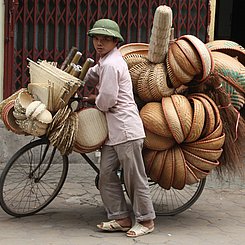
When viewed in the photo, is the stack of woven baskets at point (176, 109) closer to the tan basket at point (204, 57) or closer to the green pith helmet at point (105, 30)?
the tan basket at point (204, 57)

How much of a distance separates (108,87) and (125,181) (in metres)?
0.80

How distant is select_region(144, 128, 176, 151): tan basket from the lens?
511cm

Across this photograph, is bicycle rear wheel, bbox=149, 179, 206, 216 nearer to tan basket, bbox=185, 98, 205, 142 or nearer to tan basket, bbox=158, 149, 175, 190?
tan basket, bbox=158, 149, 175, 190

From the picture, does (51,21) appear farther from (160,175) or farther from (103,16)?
(160,175)

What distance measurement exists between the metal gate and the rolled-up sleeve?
2820 mm

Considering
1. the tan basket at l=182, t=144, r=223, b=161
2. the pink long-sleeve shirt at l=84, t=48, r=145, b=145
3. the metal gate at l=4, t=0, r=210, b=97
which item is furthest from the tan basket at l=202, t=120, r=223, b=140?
the metal gate at l=4, t=0, r=210, b=97

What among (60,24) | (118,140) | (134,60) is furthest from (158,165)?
(60,24)

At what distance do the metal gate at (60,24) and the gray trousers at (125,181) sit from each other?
8.96 ft

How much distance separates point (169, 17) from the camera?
16.4 ft

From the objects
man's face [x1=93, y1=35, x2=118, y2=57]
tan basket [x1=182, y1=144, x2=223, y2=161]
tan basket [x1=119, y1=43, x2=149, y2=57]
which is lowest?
tan basket [x1=182, y1=144, x2=223, y2=161]

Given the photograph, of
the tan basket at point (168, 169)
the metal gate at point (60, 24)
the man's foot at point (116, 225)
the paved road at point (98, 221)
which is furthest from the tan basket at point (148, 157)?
the metal gate at point (60, 24)

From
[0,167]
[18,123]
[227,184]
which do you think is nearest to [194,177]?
[18,123]

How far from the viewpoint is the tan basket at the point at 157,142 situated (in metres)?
5.11

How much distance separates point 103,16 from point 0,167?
2.34 m
